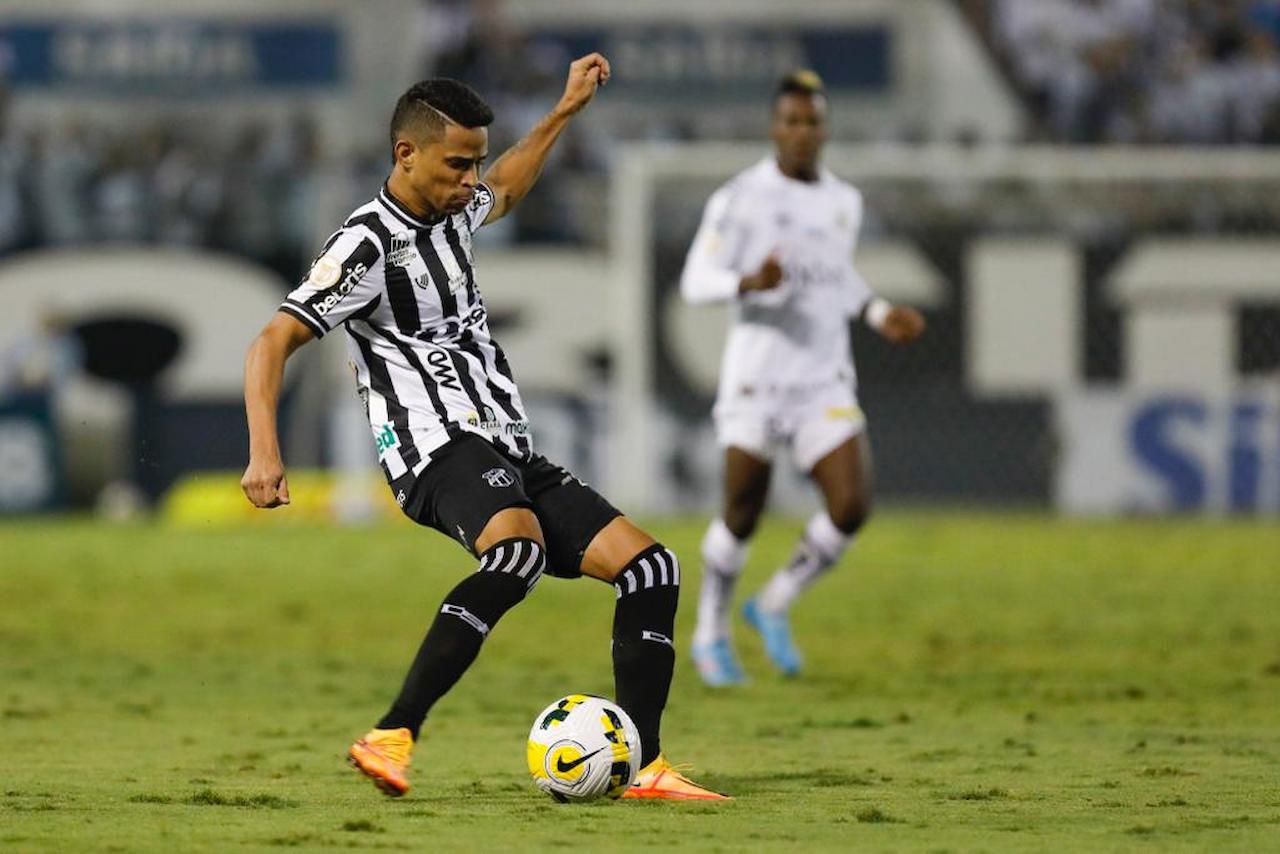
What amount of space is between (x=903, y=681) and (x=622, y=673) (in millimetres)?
3848

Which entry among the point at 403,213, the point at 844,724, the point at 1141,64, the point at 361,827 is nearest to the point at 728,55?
the point at 1141,64

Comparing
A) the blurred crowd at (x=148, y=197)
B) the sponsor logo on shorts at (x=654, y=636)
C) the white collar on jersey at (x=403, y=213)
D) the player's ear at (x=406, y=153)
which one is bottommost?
the sponsor logo on shorts at (x=654, y=636)

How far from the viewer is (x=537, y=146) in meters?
7.63

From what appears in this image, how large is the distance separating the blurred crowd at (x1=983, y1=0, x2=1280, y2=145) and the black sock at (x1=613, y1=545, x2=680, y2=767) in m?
17.8

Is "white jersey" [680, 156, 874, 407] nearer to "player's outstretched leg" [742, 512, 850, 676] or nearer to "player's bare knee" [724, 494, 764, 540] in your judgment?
"player's bare knee" [724, 494, 764, 540]

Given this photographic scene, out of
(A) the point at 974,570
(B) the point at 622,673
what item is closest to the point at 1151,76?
(A) the point at 974,570

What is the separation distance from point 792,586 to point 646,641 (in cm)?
386

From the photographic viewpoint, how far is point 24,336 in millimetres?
22469

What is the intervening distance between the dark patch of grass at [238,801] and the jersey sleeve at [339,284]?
4.48 feet

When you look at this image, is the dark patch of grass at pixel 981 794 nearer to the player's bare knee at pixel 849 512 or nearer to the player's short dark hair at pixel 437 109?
the player's short dark hair at pixel 437 109

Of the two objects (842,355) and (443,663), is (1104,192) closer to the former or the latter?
(842,355)

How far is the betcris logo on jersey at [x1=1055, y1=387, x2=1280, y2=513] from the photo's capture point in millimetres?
20641

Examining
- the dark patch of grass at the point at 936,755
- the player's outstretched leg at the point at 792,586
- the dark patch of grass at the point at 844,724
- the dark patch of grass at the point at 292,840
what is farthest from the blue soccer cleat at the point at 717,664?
the dark patch of grass at the point at 292,840

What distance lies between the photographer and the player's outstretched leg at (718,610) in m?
10.4
